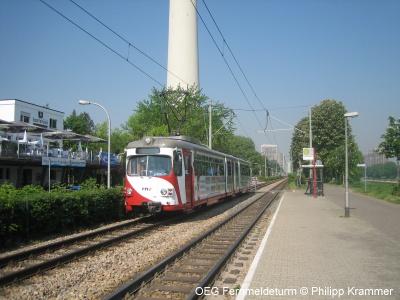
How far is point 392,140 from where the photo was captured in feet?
84.5

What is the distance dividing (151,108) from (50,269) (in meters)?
38.9

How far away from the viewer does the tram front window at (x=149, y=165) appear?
1499 cm

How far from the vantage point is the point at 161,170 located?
15000 mm

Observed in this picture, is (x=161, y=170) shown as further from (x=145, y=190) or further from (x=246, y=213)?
(x=246, y=213)

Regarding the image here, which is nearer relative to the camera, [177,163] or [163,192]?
[163,192]

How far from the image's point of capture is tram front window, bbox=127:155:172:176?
14992 mm

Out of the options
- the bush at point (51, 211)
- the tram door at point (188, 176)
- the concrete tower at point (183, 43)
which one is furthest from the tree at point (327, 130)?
the bush at point (51, 211)

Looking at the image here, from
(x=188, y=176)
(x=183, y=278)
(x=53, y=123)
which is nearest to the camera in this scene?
(x=183, y=278)

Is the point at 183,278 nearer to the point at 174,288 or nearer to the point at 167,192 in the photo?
the point at 174,288

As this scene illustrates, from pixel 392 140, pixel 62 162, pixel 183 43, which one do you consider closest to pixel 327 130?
pixel 183 43

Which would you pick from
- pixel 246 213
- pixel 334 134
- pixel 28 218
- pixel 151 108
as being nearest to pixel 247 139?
pixel 334 134

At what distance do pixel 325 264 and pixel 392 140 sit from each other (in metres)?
20.1

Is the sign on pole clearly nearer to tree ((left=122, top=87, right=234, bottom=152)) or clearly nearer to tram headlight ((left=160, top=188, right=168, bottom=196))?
tree ((left=122, top=87, right=234, bottom=152))

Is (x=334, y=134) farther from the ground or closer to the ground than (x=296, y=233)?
farther from the ground
